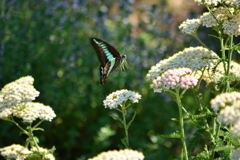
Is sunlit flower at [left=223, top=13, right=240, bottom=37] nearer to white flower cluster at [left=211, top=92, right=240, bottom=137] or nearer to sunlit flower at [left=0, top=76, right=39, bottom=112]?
white flower cluster at [left=211, top=92, right=240, bottom=137]

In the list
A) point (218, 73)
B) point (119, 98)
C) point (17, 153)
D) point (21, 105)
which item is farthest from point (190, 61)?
point (17, 153)

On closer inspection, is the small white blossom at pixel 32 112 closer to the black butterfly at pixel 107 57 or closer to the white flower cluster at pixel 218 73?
the black butterfly at pixel 107 57

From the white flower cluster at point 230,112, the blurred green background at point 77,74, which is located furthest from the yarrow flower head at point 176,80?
the blurred green background at point 77,74

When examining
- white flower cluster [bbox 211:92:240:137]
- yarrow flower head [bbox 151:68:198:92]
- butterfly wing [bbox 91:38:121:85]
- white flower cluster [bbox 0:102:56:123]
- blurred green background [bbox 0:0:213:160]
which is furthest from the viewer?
blurred green background [bbox 0:0:213:160]

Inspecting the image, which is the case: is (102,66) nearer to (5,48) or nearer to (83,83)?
(83,83)

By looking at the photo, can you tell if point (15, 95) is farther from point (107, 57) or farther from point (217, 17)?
point (217, 17)

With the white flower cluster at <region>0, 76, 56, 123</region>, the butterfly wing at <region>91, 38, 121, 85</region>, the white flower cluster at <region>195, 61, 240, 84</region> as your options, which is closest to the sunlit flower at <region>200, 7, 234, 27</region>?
the white flower cluster at <region>195, 61, 240, 84</region>
